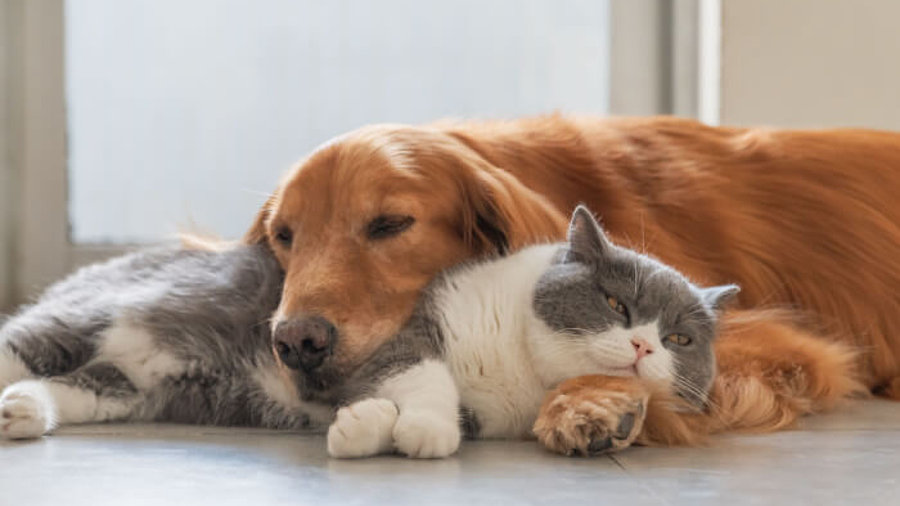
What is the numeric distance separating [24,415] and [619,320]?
89cm

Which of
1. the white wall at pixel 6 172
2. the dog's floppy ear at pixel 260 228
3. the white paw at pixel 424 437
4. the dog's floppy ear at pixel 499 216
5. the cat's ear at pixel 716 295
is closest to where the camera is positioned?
the white paw at pixel 424 437

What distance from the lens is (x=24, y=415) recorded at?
5.49ft

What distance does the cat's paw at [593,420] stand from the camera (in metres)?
1.53

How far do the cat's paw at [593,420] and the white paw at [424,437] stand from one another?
0.14 meters

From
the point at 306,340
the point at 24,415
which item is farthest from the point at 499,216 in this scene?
the point at 24,415

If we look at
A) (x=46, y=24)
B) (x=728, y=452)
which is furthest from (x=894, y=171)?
(x=46, y=24)

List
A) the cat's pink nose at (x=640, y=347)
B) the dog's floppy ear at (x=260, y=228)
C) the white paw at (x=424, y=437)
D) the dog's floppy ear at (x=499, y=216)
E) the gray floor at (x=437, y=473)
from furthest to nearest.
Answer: the dog's floppy ear at (x=260, y=228) → the dog's floppy ear at (x=499, y=216) → the cat's pink nose at (x=640, y=347) → the white paw at (x=424, y=437) → the gray floor at (x=437, y=473)

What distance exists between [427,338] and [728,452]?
47 centimetres

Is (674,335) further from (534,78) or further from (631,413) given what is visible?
(534,78)

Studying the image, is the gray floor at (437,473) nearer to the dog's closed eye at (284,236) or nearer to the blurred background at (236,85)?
the dog's closed eye at (284,236)

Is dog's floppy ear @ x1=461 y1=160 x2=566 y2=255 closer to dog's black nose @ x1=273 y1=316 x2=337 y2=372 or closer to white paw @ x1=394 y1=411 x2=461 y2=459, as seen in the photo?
dog's black nose @ x1=273 y1=316 x2=337 y2=372

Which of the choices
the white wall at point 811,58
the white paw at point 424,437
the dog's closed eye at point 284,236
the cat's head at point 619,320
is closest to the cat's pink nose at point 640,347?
the cat's head at point 619,320

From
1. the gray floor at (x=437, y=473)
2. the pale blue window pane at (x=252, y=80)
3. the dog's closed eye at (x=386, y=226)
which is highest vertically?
the pale blue window pane at (x=252, y=80)


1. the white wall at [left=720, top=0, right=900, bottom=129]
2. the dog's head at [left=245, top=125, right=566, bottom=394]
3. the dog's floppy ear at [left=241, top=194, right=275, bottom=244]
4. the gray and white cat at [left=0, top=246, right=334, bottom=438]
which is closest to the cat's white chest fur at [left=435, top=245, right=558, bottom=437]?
the dog's head at [left=245, top=125, right=566, bottom=394]
